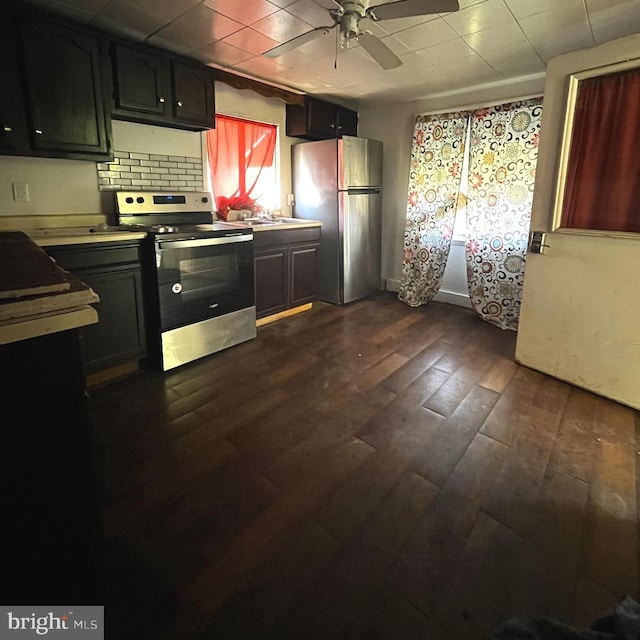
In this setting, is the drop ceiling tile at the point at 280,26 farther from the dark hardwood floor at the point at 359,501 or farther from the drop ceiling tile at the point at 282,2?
the dark hardwood floor at the point at 359,501

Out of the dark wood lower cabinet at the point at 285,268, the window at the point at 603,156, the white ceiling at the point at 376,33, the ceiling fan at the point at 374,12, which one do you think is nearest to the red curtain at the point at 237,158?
the white ceiling at the point at 376,33

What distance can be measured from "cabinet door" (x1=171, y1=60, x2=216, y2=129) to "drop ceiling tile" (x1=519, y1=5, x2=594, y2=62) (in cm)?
219

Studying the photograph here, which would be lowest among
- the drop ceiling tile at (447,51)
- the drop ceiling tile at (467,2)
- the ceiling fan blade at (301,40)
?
the ceiling fan blade at (301,40)

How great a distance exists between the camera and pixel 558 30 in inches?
96.0

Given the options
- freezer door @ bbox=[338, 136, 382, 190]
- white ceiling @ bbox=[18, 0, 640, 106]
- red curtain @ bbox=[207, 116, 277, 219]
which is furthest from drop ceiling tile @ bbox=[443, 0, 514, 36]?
red curtain @ bbox=[207, 116, 277, 219]

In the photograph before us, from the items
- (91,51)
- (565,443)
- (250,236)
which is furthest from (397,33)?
(565,443)

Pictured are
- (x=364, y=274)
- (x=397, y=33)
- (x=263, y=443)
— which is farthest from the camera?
(x=364, y=274)

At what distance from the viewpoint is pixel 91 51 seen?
2.42 metres

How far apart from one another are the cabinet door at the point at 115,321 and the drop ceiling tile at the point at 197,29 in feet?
4.94

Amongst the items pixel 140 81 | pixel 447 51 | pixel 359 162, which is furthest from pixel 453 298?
pixel 140 81

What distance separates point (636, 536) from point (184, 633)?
1563mm

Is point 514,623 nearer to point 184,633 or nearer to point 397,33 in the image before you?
point 184,633

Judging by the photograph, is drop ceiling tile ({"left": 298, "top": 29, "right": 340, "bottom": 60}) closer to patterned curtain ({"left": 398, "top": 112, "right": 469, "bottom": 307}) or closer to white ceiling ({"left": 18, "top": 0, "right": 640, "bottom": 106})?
white ceiling ({"left": 18, "top": 0, "right": 640, "bottom": 106})

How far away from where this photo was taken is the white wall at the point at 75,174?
2502 millimetres
